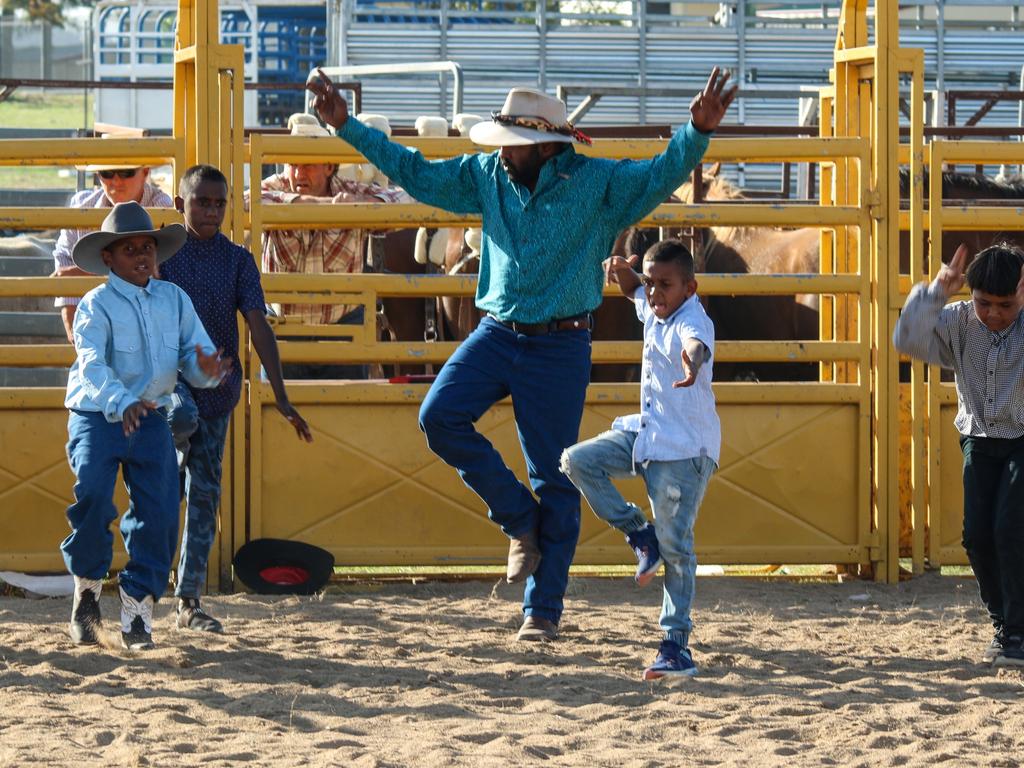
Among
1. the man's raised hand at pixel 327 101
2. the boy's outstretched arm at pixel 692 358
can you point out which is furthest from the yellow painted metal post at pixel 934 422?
the man's raised hand at pixel 327 101

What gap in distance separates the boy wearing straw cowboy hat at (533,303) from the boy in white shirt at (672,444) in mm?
405

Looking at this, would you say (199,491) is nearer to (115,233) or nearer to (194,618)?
(194,618)

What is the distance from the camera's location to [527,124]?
5914 millimetres

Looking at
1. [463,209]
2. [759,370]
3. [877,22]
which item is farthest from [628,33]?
[463,209]

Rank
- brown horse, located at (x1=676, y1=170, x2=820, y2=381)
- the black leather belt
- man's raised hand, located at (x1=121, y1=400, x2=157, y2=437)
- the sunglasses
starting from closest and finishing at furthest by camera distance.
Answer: man's raised hand, located at (x1=121, y1=400, x2=157, y2=437) < the black leather belt < the sunglasses < brown horse, located at (x1=676, y1=170, x2=820, y2=381)

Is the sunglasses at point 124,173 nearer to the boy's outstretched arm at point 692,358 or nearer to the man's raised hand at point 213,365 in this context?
the man's raised hand at point 213,365

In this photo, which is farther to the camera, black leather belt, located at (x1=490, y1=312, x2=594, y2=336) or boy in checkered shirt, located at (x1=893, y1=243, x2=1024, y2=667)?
black leather belt, located at (x1=490, y1=312, x2=594, y2=336)

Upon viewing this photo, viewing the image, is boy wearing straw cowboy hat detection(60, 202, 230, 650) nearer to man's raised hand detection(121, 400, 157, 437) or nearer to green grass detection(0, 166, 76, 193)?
man's raised hand detection(121, 400, 157, 437)

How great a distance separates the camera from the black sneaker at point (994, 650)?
587cm

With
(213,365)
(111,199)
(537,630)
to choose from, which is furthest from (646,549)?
(111,199)

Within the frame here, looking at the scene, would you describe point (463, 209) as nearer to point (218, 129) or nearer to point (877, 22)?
point (218, 129)

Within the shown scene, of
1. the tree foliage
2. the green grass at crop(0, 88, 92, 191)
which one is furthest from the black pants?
the tree foliage

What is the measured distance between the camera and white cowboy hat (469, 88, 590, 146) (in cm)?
586

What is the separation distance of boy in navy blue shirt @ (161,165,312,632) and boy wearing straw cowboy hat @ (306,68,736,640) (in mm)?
628
